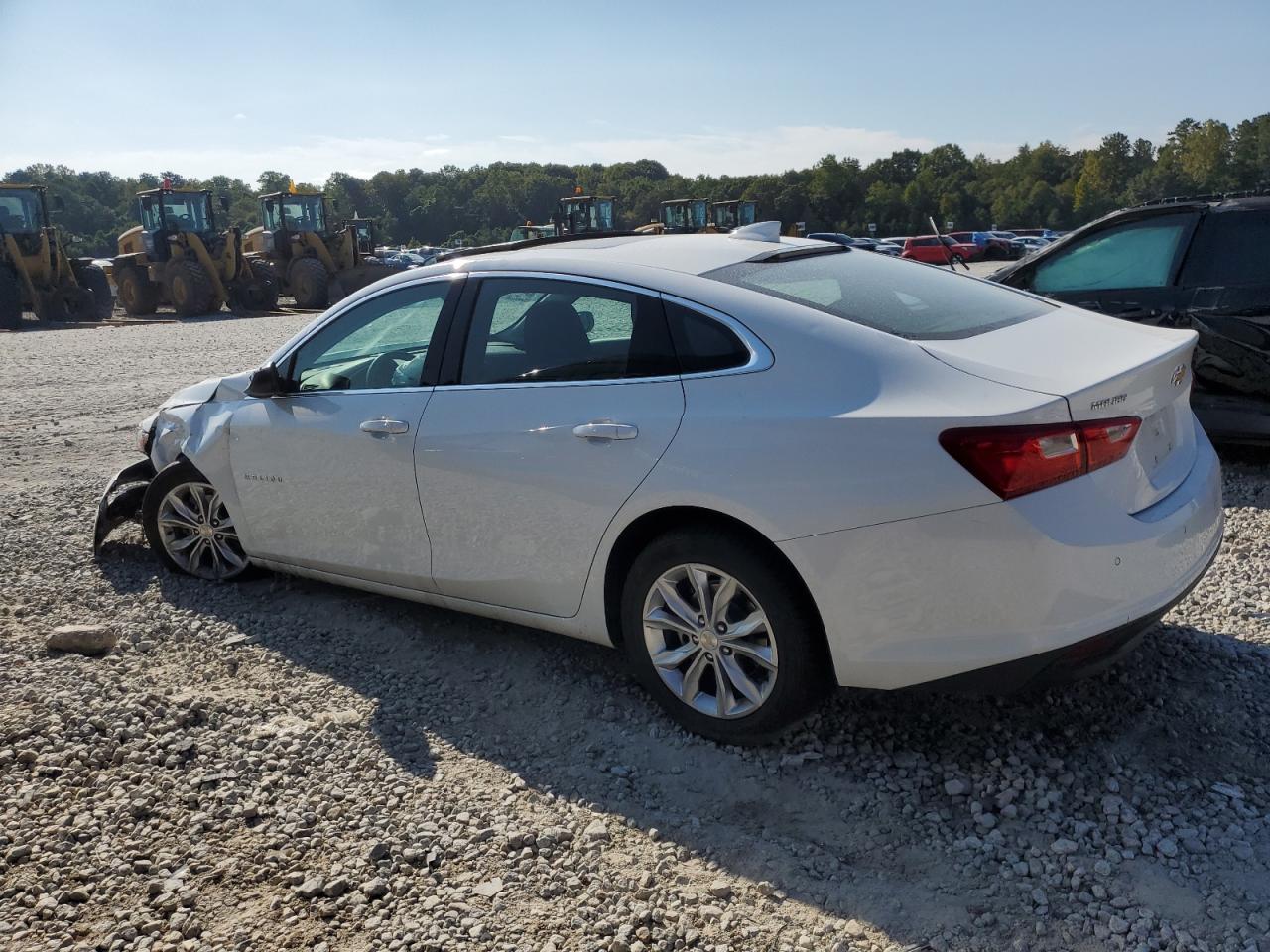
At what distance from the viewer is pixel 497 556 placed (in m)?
3.84

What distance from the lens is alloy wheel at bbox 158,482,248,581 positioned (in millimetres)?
5121

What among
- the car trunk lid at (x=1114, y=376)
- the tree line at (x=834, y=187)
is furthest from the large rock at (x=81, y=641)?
A: the tree line at (x=834, y=187)

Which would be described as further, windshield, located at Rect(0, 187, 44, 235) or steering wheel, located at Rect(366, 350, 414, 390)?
windshield, located at Rect(0, 187, 44, 235)

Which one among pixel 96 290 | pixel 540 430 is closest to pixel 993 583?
pixel 540 430

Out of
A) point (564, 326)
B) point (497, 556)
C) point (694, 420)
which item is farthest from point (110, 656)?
point (694, 420)

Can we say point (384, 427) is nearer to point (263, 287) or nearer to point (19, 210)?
point (263, 287)

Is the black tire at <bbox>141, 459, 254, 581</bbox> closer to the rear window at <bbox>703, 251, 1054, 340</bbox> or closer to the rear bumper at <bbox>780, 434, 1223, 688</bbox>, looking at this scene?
the rear window at <bbox>703, 251, 1054, 340</bbox>

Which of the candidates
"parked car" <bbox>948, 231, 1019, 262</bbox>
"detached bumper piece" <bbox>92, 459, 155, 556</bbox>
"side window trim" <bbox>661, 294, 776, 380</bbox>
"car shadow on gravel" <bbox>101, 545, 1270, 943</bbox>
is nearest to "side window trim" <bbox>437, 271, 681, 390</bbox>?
"side window trim" <bbox>661, 294, 776, 380</bbox>

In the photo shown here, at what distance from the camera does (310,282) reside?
27.6 metres

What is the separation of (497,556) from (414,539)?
441 mm

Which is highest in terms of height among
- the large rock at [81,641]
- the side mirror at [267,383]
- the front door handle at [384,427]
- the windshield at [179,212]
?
the windshield at [179,212]

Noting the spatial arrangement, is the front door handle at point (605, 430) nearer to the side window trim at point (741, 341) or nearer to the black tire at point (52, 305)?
the side window trim at point (741, 341)

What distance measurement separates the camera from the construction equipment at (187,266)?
2712cm

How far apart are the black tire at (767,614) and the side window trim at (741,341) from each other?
49cm
